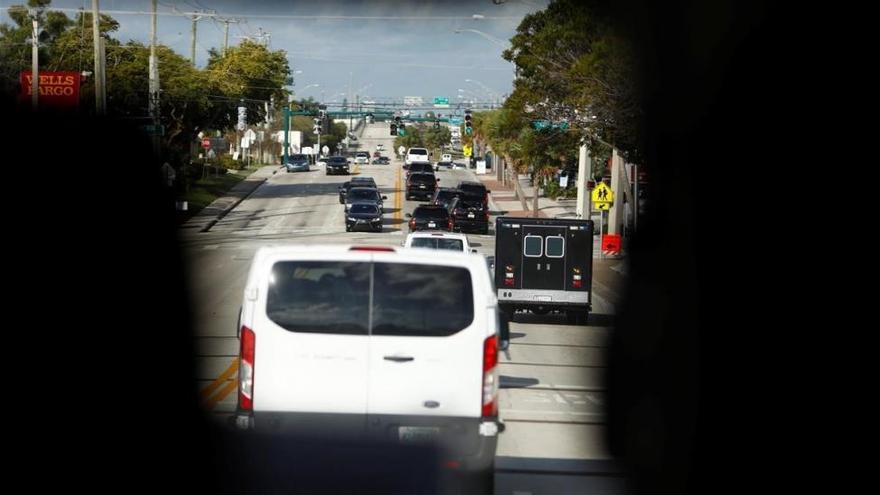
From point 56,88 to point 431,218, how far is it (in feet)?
68.4

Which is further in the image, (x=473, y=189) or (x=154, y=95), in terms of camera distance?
(x=473, y=189)

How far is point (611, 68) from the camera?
38219 mm

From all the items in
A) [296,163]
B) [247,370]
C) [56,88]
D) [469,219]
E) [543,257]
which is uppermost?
[56,88]

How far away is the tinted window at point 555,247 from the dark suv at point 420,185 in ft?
156

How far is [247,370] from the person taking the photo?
9.09 meters

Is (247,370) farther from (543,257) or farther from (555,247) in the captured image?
(555,247)

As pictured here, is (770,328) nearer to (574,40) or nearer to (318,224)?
(574,40)

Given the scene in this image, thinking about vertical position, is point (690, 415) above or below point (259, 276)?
below

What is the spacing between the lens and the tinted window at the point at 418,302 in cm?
905

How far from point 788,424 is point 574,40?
27328 millimetres

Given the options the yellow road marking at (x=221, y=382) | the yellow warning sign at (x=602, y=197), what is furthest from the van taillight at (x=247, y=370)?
the yellow warning sign at (x=602, y=197)

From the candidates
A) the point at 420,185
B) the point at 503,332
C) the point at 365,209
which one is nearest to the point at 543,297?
the point at 503,332

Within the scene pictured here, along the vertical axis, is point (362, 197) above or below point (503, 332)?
below

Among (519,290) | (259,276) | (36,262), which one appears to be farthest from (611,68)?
(259,276)
